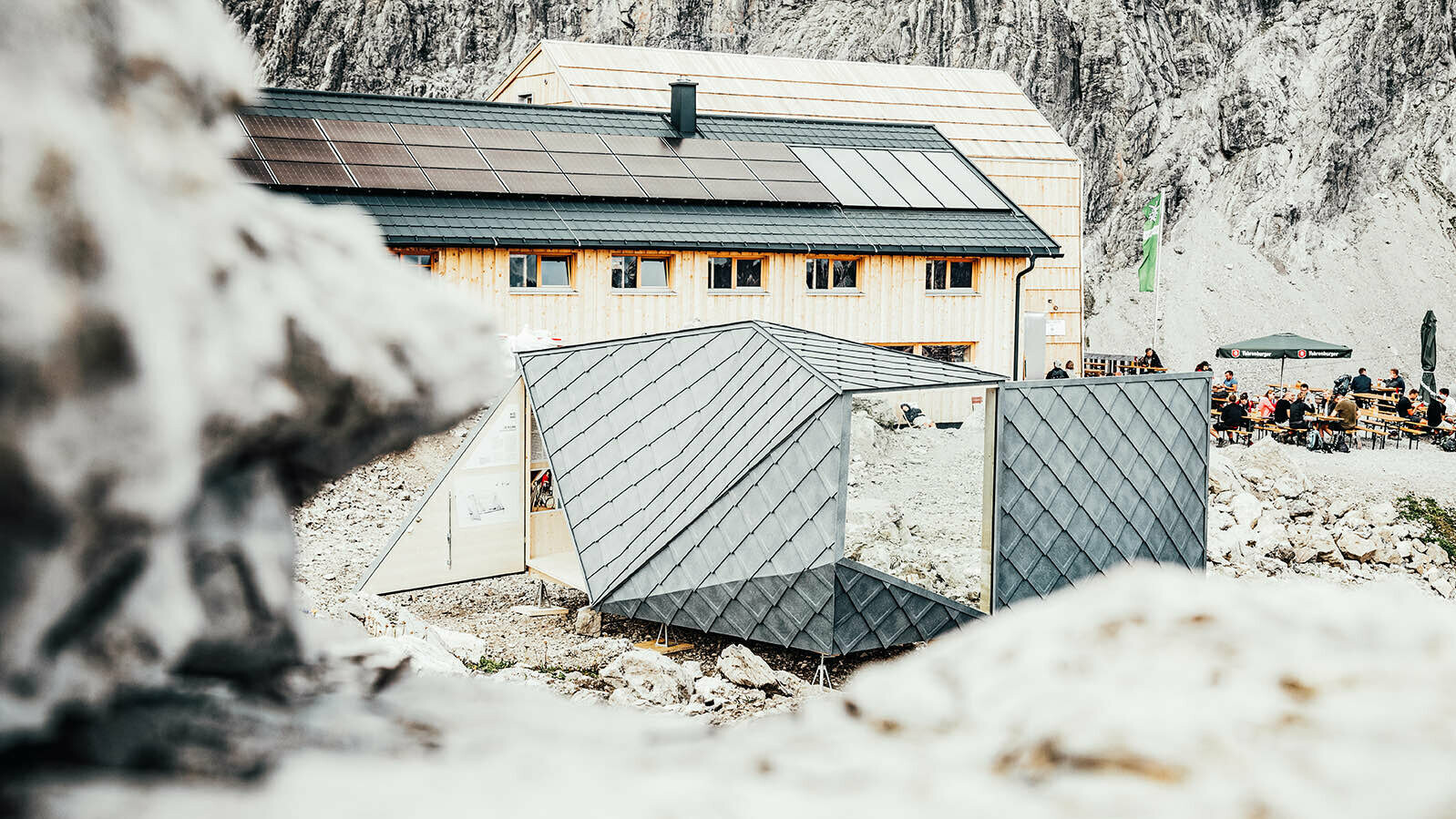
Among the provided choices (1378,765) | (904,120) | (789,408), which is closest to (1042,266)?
(904,120)

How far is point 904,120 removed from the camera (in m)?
33.8

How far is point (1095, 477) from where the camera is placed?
12867 mm

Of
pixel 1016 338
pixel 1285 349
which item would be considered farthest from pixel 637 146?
pixel 1285 349

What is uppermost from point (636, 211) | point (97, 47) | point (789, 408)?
point (636, 211)

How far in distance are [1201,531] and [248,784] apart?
14414mm

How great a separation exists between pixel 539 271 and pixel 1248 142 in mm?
44726

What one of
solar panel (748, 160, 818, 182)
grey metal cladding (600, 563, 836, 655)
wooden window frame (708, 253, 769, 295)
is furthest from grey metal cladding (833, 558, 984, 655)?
solar panel (748, 160, 818, 182)

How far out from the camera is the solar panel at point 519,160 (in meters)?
22.6

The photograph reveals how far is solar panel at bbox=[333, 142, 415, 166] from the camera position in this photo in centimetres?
2130

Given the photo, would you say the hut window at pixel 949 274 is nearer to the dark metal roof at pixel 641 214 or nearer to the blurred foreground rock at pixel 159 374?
the dark metal roof at pixel 641 214

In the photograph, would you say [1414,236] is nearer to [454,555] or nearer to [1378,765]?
[454,555]

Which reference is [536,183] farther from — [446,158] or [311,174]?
[311,174]

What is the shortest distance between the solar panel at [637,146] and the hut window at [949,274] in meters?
6.08

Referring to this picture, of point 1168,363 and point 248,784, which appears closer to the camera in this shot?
point 248,784
